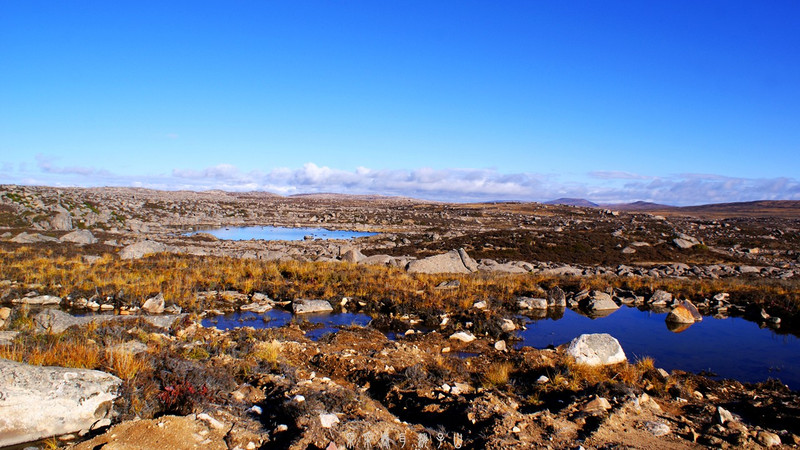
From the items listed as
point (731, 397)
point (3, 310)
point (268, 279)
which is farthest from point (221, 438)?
point (268, 279)

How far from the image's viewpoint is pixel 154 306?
13.4 metres

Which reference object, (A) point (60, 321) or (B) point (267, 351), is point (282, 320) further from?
(A) point (60, 321)

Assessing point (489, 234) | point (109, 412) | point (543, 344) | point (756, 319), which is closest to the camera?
point (109, 412)

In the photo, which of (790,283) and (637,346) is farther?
(790,283)

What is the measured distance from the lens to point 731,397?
830 cm

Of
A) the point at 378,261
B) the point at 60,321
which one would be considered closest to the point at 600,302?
the point at 378,261

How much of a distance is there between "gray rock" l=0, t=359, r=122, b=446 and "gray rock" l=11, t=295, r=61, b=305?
9490 millimetres

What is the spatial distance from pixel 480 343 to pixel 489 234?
102 ft

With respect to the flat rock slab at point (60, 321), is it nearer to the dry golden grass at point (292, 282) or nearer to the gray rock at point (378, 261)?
the dry golden grass at point (292, 282)

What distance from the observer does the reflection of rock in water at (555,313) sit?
15.9m

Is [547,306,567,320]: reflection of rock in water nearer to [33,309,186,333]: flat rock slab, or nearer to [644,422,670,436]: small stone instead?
[644,422,670,436]: small stone

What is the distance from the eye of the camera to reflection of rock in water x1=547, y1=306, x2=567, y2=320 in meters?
15.9

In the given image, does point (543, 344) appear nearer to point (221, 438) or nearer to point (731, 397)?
point (731, 397)

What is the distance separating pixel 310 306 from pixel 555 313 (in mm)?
8630
